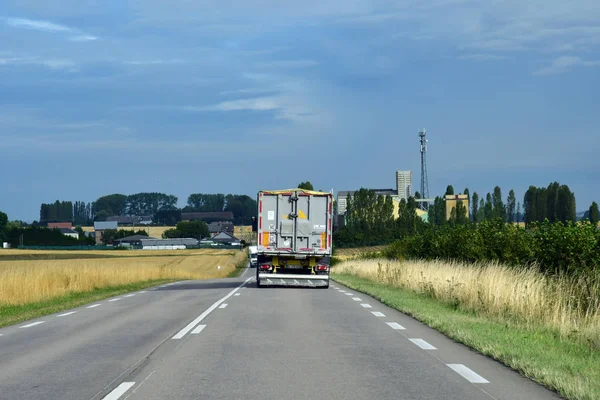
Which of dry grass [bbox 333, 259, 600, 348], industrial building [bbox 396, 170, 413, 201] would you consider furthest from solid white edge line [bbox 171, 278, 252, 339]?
industrial building [bbox 396, 170, 413, 201]

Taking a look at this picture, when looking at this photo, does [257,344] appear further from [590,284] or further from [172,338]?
[590,284]

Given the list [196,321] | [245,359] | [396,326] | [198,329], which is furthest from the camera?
[196,321]

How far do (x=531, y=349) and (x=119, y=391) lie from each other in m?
5.29

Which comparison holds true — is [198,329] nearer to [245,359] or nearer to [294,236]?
[245,359]

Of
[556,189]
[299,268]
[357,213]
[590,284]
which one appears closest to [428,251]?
[299,268]

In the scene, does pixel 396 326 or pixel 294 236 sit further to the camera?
pixel 294 236

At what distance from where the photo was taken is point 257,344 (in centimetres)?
1120

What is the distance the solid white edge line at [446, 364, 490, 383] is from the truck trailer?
676 inches

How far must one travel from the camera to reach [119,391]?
24.9 ft

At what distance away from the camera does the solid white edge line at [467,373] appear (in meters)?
8.09

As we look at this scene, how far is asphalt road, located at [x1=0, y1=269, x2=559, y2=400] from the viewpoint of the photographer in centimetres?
757

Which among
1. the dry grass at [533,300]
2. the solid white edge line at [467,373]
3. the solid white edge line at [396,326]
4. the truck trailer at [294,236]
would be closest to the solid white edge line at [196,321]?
the solid white edge line at [396,326]

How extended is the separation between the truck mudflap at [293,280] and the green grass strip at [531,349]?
1050cm

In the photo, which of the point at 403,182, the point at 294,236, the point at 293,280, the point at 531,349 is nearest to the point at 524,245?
the point at 294,236
